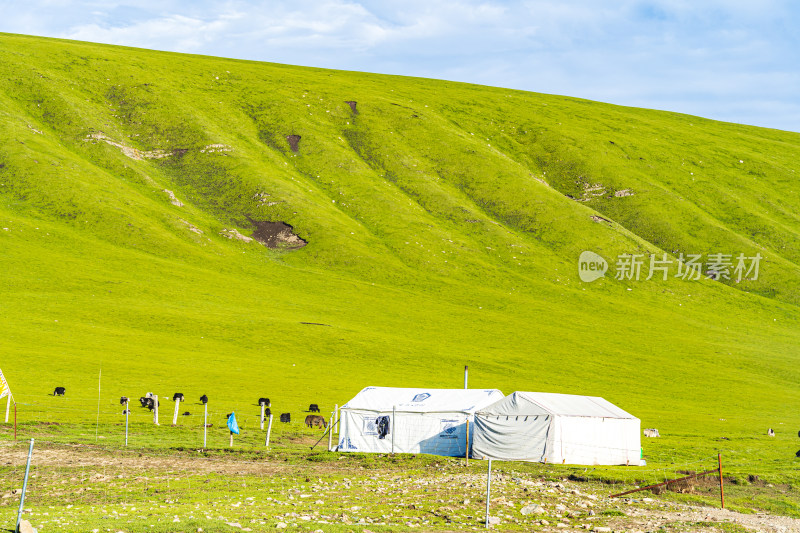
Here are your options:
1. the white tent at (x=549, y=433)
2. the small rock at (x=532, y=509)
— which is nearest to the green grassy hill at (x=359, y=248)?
the white tent at (x=549, y=433)

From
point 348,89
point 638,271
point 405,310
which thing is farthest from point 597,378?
point 348,89

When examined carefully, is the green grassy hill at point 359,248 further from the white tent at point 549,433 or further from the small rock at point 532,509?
the small rock at point 532,509

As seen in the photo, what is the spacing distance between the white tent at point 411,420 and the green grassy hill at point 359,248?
595 inches

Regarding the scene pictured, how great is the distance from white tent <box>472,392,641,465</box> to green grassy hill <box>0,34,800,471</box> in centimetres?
791

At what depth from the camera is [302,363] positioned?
80.0 metres

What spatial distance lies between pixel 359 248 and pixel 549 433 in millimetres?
87981

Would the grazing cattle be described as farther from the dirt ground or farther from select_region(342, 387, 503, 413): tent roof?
the dirt ground

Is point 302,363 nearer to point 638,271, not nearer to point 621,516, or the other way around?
point 621,516

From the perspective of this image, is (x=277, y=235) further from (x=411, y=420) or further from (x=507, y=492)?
(x=507, y=492)

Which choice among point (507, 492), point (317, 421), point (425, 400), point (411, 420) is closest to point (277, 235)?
point (317, 421)

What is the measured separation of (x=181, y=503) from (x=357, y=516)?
5582 mm

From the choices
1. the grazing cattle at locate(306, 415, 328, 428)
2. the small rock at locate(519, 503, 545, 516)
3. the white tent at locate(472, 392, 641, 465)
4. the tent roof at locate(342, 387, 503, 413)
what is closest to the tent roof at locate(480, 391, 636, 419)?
the white tent at locate(472, 392, 641, 465)

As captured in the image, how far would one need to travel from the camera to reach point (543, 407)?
3938 cm

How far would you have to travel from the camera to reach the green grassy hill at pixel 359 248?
7612 cm
